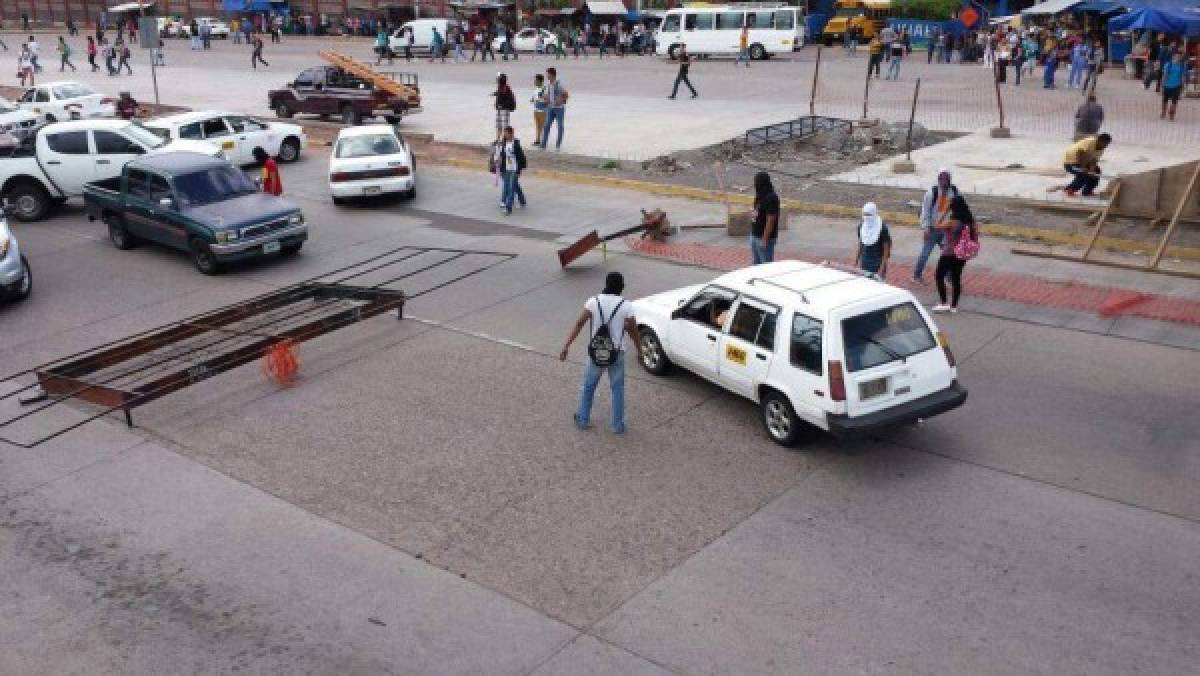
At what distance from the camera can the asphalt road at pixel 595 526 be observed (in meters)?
7.00

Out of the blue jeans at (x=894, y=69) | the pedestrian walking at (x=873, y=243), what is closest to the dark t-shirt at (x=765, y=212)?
the pedestrian walking at (x=873, y=243)

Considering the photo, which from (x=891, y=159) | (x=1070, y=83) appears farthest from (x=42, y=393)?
(x=1070, y=83)

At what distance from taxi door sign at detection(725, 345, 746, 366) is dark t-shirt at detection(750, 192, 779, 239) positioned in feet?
12.5

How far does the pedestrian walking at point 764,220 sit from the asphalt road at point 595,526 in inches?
101

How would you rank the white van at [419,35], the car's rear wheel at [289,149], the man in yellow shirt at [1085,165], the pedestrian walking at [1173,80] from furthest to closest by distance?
the white van at [419,35] → the car's rear wheel at [289,149] → the pedestrian walking at [1173,80] → the man in yellow shirt at [1085,165]

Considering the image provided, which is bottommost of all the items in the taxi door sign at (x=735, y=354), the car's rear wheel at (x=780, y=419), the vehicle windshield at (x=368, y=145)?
the car's rear wheel at (x=780, y=419)

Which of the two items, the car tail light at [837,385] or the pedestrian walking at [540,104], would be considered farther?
the pedestrian walking at [540,104]

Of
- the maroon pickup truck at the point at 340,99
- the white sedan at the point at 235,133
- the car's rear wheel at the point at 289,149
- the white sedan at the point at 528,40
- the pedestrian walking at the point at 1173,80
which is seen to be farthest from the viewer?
the white sedan at the point at 528,40

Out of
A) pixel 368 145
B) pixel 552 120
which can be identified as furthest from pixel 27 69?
pixel 368 145

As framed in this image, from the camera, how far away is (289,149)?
26.7 meters

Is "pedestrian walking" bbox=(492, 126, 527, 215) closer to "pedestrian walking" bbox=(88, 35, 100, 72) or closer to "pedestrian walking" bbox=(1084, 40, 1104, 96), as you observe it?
"pedestrian walking" bbox=(1084, 40, 1104, 96)

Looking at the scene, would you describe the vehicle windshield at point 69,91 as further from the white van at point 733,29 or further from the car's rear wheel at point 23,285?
the white van at point 733,29

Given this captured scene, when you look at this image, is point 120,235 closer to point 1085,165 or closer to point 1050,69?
point 1085,165

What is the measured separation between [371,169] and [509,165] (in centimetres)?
314
